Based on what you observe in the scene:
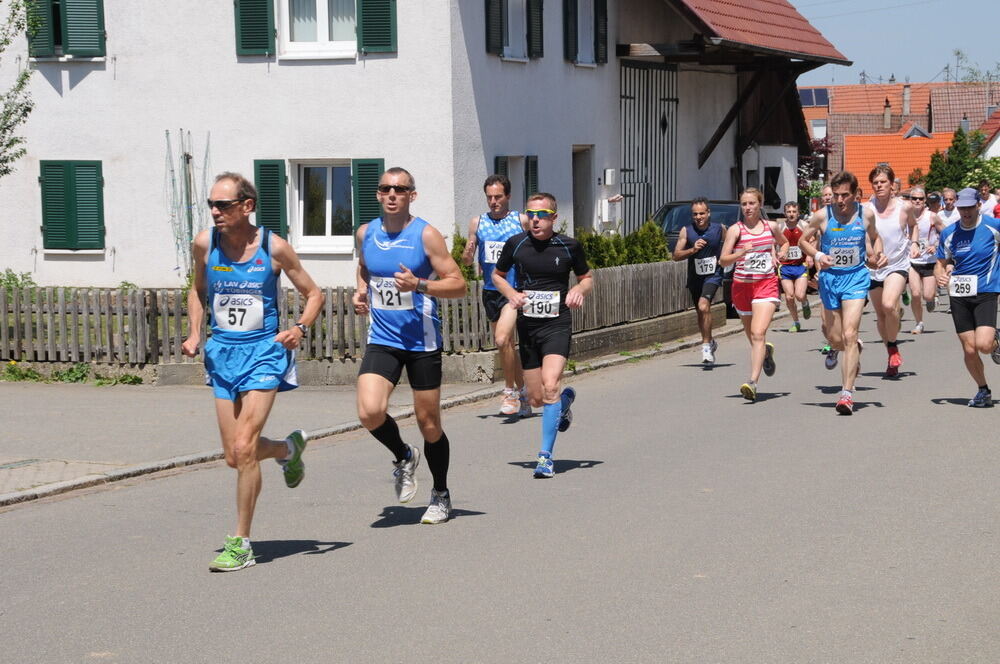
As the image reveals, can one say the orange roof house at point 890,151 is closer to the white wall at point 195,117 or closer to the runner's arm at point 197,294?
the white wall at point 195,117

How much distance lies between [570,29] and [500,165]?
359 cm

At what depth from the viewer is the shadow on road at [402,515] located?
843 cm

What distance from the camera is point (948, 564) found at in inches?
281

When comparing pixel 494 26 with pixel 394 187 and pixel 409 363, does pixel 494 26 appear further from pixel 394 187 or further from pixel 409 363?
pixel 409 363

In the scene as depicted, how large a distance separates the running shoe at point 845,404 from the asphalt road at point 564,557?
1.96 feet

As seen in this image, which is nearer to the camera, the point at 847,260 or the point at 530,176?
the point at 847,260

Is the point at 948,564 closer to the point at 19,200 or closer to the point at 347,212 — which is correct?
the point at 347,212

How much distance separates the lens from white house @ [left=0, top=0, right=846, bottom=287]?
21.2 m

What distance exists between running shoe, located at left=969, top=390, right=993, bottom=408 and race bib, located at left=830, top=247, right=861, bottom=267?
156 centimetres

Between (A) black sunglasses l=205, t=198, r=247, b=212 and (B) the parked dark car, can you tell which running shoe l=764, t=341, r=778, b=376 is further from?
(B) the parked dark car

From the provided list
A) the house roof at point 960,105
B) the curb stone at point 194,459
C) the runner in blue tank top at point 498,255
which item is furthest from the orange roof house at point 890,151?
the runner in blue tank top at point 498,255

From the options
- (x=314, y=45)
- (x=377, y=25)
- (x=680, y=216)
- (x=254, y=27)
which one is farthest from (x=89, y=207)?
(x=680, y=216)

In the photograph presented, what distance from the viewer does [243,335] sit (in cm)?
743

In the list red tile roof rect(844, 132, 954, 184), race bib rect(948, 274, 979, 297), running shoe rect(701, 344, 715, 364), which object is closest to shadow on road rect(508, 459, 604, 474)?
race bib rect(948, 274, 979, 297)
